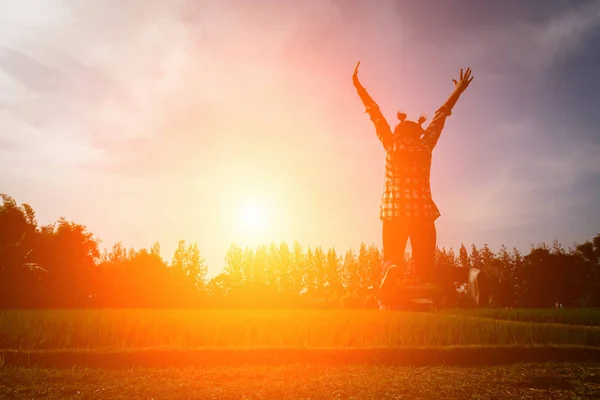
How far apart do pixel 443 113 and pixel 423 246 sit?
19.1 feet

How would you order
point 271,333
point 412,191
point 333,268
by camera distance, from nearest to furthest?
point 271,333 → point 412,191 → point 333,268

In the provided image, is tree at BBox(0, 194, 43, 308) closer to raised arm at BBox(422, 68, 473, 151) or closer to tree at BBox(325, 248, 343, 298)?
raised arm at BBox(422, 68, 473, 151)

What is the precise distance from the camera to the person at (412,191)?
707 inches

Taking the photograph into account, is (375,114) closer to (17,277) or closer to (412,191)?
→ (412,191)

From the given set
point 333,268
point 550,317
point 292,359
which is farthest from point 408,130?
point 333,268

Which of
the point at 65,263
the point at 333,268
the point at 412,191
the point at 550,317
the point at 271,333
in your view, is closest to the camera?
the point at 271,333

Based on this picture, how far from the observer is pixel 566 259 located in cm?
3027

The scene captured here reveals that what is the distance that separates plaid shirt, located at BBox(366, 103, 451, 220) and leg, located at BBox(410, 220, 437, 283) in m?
0.43

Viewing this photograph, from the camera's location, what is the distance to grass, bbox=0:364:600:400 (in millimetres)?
5805

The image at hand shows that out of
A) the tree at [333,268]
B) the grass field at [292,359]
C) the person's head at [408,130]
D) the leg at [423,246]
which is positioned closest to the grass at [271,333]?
the grass field at [292,359]

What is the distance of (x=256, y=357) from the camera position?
7.64 metres

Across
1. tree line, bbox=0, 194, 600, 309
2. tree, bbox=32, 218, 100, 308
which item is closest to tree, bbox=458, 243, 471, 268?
tree line, bbox=0, 194, 600, 309

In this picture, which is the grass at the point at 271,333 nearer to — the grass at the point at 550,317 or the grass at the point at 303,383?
the grass at the point at 303,383

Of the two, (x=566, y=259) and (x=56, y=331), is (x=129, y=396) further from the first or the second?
(x=566, y=259)
